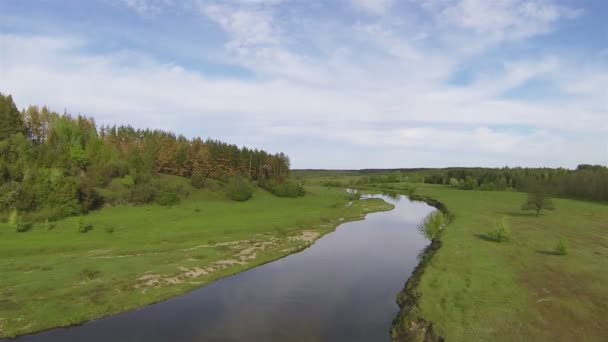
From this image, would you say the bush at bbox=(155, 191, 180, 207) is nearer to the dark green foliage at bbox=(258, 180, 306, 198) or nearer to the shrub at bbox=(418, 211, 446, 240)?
the dark green foliage at bbox=(258, 180, 306, 198)

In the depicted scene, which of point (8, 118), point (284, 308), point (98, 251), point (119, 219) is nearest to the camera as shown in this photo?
point (284, 308)

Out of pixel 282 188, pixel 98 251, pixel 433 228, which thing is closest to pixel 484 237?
pixel 433 228

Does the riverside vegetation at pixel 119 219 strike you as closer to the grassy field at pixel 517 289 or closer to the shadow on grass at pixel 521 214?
the grassy field at pixel 517 289

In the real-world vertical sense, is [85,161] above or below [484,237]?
above

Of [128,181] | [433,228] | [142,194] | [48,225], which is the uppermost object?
[128,181]

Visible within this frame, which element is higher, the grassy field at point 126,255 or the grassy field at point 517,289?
the grassy field at point 517,289

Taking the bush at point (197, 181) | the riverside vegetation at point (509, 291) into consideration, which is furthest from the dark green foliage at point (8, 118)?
the riverside vegetation at point (509, 291)

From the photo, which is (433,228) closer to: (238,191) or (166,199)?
(166,199)
